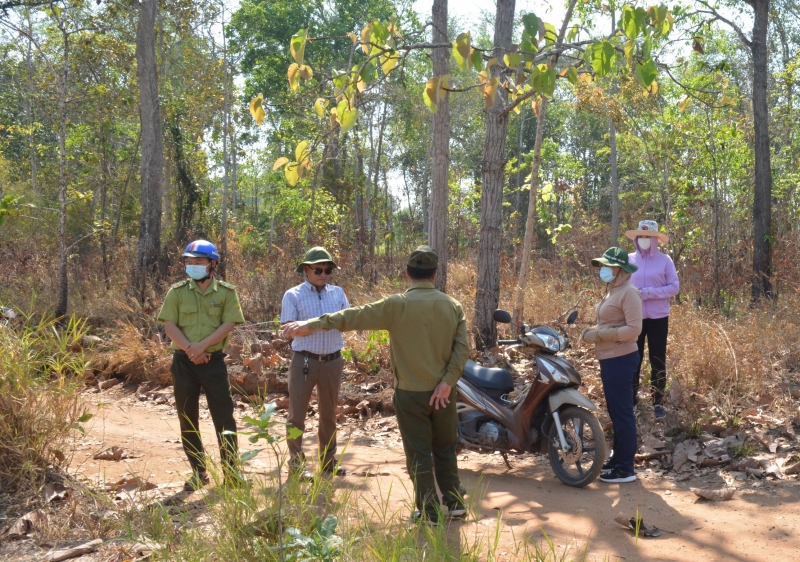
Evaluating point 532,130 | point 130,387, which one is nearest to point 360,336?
point 130,387

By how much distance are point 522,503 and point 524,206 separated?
97.0 feet

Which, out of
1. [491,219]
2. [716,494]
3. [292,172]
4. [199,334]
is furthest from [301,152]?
[491,219]

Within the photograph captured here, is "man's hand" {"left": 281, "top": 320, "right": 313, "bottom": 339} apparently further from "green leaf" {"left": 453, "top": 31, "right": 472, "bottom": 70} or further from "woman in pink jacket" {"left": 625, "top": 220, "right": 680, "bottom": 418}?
"woman in pink jacket" {"left": 625, "top": 220, "right": 680, "bottom": 418}

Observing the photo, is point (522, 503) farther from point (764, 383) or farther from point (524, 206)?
point (524, 206)

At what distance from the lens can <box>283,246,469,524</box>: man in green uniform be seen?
452 centimetres

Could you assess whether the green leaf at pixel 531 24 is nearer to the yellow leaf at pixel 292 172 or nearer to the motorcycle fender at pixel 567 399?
the yellow leaf at pixel 292 172

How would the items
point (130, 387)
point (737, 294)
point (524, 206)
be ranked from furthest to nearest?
point (524, 206), point (737, 294), point (130, 387)

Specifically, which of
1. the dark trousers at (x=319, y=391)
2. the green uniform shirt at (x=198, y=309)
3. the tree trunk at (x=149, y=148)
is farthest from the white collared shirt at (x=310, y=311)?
the tree trunk at (x=149, y=148)

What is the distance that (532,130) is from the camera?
38.8 meters

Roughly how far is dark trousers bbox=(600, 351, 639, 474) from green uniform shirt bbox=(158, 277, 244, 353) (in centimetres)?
302

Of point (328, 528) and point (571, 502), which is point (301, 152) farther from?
point (571, 502)

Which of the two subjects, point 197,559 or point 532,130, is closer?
point 197,559

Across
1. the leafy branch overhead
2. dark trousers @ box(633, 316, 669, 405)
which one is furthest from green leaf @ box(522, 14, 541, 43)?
dark trousers @ box(633, 316, 669, 405)

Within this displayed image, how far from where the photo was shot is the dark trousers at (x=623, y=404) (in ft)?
18.9
